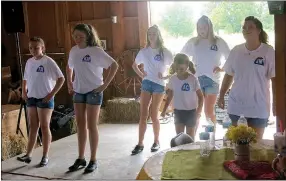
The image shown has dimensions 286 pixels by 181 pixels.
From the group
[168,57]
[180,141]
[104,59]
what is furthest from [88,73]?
[180,141]

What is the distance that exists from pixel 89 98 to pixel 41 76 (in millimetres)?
584

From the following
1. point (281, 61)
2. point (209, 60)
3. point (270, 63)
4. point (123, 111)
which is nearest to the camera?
point (281, 61)

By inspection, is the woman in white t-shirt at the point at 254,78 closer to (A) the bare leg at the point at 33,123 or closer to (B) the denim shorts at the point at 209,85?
(B) the denim shorts at the point at 209,85

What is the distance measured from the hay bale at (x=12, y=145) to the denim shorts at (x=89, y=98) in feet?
4.28

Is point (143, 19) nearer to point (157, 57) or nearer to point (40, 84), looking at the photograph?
point (157, 57)

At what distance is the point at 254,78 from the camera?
8.38ft

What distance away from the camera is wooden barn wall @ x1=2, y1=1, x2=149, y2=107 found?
646 centimetres

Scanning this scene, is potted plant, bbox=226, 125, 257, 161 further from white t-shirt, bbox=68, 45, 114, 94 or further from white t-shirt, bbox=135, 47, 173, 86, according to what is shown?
white t-shirt, bbox=135, 47, 173, 86

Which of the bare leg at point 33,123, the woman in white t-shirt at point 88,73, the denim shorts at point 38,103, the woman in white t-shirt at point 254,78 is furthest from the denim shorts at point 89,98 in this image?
the woman in white t-shirt at point 254,78

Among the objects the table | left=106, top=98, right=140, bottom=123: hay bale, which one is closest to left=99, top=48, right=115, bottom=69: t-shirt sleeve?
the table

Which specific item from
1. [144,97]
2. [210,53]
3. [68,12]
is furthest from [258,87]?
[68,12]

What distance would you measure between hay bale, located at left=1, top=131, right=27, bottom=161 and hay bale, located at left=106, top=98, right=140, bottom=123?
1811mm

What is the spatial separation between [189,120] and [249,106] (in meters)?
0.75

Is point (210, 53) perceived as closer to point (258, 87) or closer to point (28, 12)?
point (258, 87)
